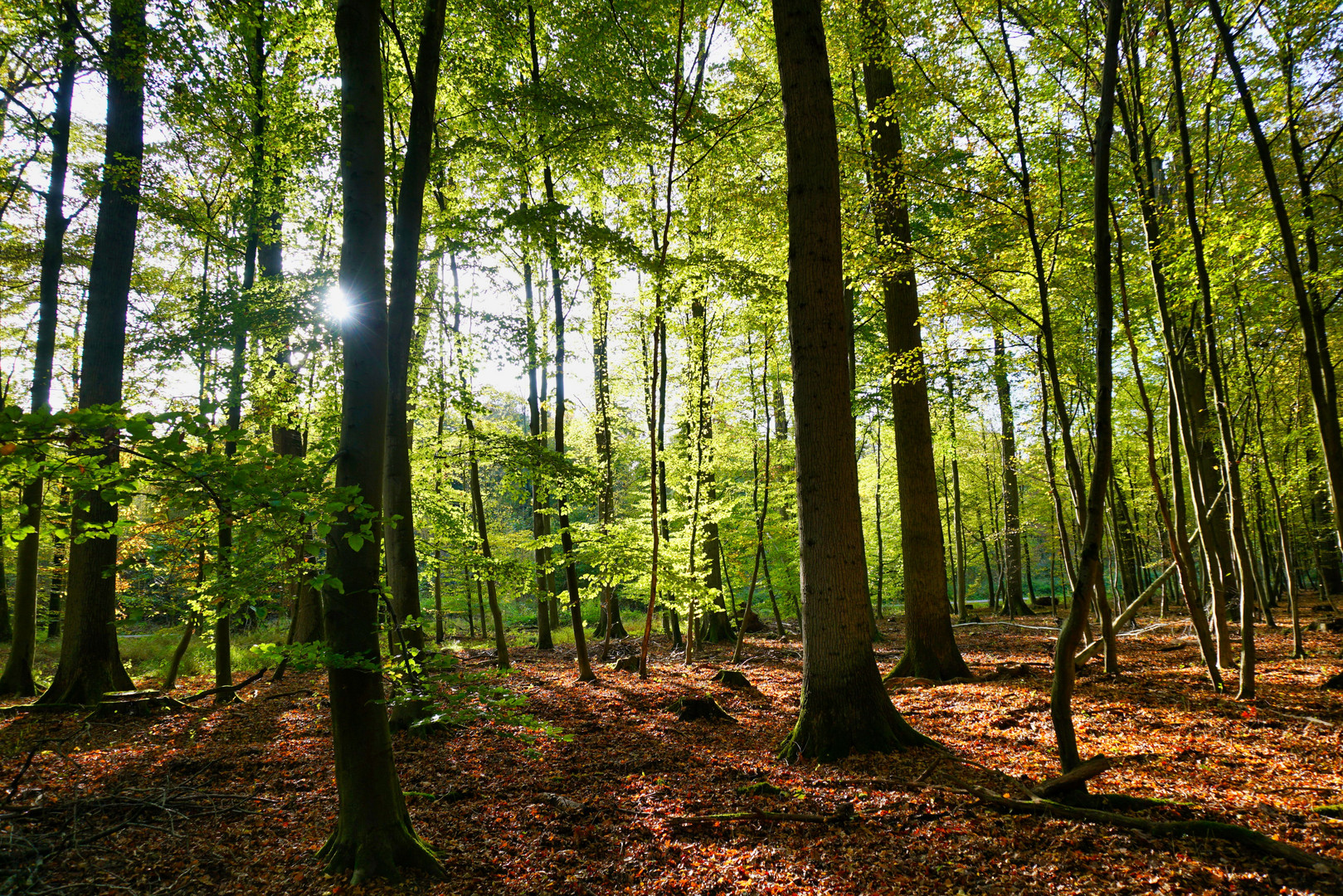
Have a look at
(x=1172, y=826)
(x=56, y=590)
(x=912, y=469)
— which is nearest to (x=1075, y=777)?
(x=1172, y=826)

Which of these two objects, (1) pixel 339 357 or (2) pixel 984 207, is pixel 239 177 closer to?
(1) pixel 339 357

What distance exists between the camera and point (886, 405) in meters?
14.6

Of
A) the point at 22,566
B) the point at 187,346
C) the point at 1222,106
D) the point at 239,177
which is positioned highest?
the point at 239,177

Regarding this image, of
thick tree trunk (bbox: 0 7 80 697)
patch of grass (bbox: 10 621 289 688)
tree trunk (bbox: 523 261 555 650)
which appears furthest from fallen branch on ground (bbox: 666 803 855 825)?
thick tree trunk (bbox: 0 7 80 697)

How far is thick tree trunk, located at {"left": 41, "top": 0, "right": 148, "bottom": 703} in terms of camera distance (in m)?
7.25

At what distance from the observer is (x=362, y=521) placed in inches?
124

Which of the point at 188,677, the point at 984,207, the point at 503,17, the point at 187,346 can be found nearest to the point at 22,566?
the point at 188,677

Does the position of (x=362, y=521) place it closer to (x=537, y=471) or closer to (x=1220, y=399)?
(x=537, y=471)

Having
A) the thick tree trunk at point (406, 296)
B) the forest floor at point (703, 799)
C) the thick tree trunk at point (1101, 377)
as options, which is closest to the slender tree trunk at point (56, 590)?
the forest floor at point (703, 799)

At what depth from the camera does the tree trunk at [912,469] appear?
25.6 ft

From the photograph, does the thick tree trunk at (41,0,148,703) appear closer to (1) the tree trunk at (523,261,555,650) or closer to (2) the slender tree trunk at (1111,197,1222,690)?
(1) the tree trunk at (523,261,555,650)

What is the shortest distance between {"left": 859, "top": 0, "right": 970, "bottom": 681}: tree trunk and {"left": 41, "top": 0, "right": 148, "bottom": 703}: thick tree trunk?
29.9 feet

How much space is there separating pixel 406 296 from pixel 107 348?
5703mm

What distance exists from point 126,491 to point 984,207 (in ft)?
25.2
